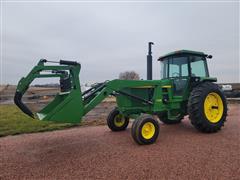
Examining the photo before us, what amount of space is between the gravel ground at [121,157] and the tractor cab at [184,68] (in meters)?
1.50

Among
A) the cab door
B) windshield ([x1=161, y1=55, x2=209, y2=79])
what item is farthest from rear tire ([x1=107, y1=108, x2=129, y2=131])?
windshield ([x1=161, y1=55, x2=209, y2=79])

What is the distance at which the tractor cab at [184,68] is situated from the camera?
7246 millimetres

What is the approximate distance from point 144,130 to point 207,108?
7.65 ft

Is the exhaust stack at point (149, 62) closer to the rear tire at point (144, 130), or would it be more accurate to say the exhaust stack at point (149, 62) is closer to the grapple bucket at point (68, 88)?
the rear tire at point (144, 130)

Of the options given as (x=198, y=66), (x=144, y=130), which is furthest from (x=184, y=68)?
(x=144, y=130)

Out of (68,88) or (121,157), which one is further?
(68,88)

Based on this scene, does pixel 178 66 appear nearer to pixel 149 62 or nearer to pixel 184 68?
pixel 184 68

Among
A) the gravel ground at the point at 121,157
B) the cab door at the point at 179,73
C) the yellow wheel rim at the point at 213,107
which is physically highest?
the cab door at the point at 179,73

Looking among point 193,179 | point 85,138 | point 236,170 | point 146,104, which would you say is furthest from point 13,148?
point 236,170

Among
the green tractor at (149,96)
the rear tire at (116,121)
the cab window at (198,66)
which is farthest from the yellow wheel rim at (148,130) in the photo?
the cab window at (198,66)

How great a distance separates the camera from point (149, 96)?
704cm

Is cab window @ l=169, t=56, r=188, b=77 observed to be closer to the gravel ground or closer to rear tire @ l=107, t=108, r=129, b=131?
the gravel ground

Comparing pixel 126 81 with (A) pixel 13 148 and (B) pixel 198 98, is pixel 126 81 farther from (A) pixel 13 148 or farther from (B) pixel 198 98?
(A) pixel 13 148

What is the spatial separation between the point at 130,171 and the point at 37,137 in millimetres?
3827
